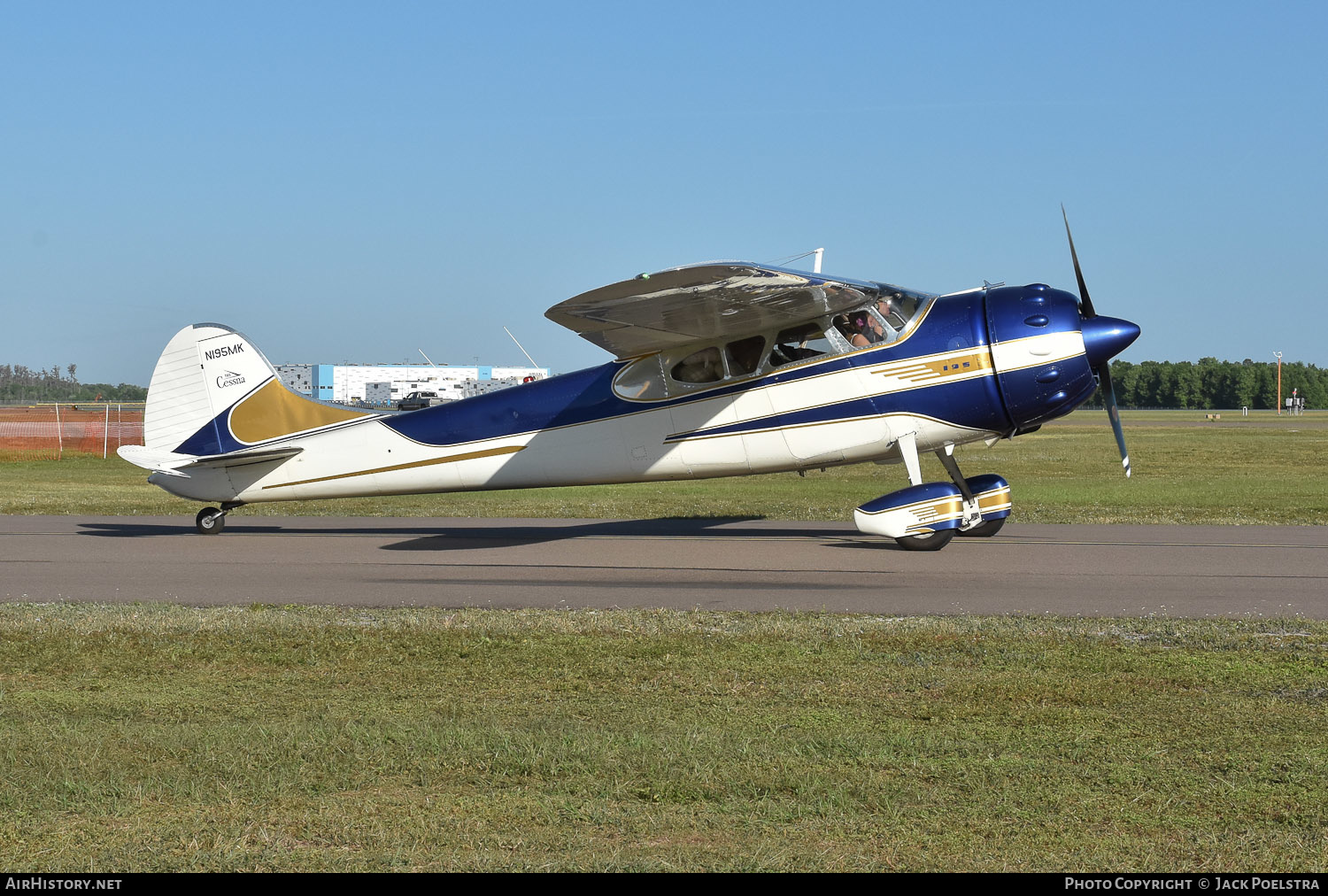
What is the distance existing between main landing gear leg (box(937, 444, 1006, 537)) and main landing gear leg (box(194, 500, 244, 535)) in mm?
9588

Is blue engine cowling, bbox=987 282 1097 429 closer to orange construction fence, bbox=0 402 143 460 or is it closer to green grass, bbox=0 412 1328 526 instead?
green grass, bbox=0 412 1328 526

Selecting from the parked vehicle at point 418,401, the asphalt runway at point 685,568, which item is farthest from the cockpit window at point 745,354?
the parked vehicle at point 418,401

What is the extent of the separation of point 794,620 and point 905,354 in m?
5.32

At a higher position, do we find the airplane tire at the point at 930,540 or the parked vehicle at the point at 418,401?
the parked vehicle at the point at 418,401

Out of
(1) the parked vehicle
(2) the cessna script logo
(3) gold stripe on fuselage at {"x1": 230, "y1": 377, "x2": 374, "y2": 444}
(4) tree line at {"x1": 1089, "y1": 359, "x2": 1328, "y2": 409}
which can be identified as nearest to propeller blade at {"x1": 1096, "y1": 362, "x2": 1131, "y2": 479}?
(3) gold stripe on fuselage at {"x1": 230, "y1": 377, "x2": 374, "y2": 444}

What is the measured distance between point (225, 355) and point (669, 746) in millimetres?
12691

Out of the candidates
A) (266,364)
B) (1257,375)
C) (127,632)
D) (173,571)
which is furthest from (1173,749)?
(1257,375)

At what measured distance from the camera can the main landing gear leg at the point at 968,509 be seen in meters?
13.6

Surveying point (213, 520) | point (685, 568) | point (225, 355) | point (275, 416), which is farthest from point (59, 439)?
point (685, 568)

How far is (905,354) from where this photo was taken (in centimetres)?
1323

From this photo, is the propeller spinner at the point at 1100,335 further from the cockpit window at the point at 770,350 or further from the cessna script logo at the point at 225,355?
the cessna script logo at the point at 225,355

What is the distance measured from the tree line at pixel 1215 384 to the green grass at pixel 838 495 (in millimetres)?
135349

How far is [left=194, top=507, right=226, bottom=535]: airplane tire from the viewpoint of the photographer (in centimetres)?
1614

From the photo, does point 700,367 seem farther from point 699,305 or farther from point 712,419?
point 699,305
